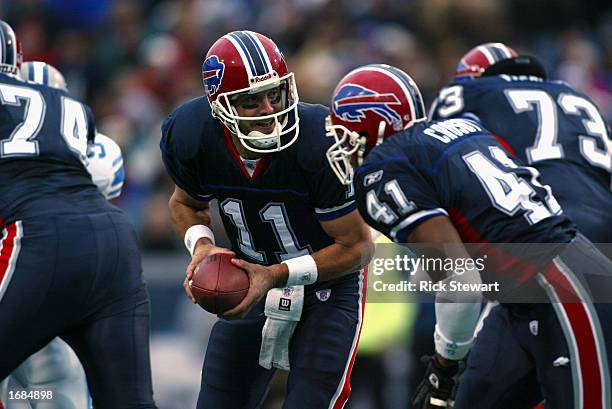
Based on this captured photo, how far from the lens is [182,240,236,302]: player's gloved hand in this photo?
4.66 m

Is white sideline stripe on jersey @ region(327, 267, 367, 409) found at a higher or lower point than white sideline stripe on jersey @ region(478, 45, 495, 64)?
lower

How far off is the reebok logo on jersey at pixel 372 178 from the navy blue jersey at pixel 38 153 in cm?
141

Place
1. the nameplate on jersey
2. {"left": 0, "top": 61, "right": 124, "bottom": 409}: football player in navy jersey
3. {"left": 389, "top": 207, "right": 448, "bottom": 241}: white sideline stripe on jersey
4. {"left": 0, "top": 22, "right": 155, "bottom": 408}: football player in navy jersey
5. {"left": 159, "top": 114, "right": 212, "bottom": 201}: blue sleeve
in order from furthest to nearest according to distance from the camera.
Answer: {"left": 0, "top": 61, "right": 124, "bottom": 409}: football player in navy jersey → {"left": 159, "top": 114, "right": 212, "bottom": 201}: blue sleeve → {"left": 0, "top": 22, "right": 155, "bottom": 408}: football player in navy jersey → the nameplate on jersey → {"left": 389, "top": 207, "right": 448, "bottom": 241}: white sideline stripe on jersey

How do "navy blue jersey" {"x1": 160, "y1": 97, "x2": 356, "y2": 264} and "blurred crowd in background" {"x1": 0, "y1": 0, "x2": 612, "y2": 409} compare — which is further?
"blurred crowd in background" {"x1": 0, "y1": 0, "x2": 612, "y2": 409}

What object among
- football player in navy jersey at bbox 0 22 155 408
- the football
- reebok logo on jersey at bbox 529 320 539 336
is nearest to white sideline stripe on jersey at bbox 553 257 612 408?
reebok logo on jersey at bbox 529 320 539 336

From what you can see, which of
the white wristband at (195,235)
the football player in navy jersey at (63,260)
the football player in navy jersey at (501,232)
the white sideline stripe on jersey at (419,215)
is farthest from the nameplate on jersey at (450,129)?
the football player in navy jersey at (63,260)

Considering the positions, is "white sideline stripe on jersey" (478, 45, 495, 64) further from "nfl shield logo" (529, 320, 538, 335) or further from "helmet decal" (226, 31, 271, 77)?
"nfl shield logo" (529, 320, 538, 335)

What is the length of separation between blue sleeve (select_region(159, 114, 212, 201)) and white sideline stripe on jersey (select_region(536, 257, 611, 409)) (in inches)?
63.3

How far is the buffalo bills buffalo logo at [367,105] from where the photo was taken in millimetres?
4742

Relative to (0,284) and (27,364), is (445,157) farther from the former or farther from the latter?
(27,364)

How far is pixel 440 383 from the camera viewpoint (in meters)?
4.95

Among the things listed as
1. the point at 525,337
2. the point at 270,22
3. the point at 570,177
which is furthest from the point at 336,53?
the point at 525,337

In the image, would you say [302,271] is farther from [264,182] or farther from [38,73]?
[38,73]

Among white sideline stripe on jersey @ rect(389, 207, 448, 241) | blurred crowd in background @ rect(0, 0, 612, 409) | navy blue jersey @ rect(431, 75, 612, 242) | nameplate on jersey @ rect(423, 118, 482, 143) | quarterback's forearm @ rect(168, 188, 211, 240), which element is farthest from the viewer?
blurred crowd in background @ rect(0, 0, 612, 409)
